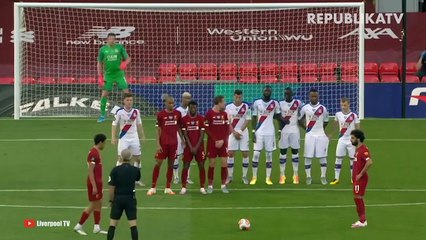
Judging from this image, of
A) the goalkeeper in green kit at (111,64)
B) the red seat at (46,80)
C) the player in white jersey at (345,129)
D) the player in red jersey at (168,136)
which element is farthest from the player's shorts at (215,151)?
the red seat at (46,80)

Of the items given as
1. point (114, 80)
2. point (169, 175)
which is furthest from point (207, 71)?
point (169, 175)

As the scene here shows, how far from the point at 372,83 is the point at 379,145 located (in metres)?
5.53

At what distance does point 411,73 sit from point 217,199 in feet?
48.6

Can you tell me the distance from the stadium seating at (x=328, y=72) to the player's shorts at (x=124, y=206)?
16802mm

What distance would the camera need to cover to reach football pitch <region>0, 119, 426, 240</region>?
65.2 feet

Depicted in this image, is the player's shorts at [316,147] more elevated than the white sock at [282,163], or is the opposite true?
the player's shorts at [316,147]

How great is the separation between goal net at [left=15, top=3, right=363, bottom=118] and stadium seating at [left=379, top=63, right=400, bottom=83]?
1322 millimetres

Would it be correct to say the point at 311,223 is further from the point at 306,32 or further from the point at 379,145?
the point at 306,32

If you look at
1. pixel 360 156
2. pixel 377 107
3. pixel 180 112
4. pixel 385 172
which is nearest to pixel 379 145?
pixel 385 172

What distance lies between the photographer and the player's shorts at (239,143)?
80.9ft

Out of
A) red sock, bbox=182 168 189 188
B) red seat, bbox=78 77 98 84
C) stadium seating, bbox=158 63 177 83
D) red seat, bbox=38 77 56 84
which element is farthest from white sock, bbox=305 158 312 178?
red seat, bbox=38 77 56 84

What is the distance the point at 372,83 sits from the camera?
34.1m

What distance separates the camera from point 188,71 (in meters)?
34.3

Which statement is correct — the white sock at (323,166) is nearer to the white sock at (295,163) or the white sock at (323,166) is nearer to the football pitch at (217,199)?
the football pitch at (217,199)
